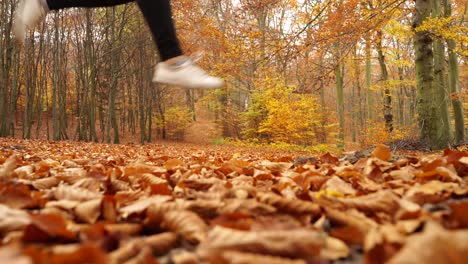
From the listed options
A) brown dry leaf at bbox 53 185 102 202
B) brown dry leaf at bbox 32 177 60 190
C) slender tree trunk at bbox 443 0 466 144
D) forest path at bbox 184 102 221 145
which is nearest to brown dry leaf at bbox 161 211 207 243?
brown dry leaf at bbox 53 185 102 202

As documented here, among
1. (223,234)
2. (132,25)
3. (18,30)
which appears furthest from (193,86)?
(132,25)

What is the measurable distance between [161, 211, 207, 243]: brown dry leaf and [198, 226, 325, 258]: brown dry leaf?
0.38 ft

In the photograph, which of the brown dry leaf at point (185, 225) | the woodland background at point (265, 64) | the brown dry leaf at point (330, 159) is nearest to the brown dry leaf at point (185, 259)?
the brown dry leaf at point (185, 225)

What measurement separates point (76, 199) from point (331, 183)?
0.90 metres

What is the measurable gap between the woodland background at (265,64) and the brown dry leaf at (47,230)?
21.0 feet

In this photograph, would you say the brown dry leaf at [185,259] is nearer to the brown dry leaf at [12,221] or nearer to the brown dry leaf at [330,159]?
the brown dry leaf at [12,221]

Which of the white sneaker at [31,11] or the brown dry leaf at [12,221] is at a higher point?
the white sneaker at [31,11]

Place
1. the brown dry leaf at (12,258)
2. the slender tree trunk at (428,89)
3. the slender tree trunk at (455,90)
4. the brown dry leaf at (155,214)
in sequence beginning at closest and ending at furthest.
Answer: the brown dry leaf at (12,258)
the brown dry leaf at (155,214)
the slender tree trunk at (428,89)
the slender tree trunk at (455,90)

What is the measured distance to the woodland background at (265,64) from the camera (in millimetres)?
7742

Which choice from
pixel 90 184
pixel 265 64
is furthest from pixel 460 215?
pixel 265 64

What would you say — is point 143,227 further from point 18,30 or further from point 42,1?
point 18,30

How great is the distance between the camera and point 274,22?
2480cm

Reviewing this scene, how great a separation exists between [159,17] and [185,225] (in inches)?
60.9

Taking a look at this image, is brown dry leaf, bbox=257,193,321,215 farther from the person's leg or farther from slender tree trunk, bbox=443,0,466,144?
slender tree trunk, bbox=443,0,466,144
